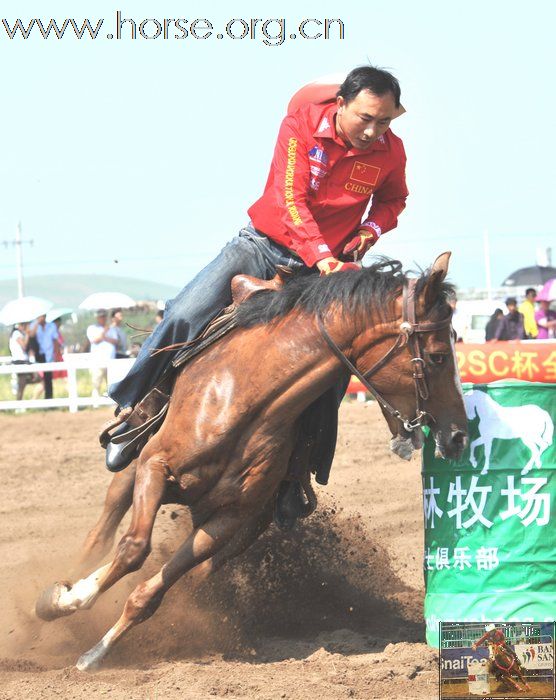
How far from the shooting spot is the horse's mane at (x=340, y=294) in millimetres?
4793

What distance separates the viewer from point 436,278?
15.3ft

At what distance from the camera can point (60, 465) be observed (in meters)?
11.4

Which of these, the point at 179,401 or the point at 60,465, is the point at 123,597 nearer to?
the point at 179,401

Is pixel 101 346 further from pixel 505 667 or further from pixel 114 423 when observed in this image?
pixel 505 667

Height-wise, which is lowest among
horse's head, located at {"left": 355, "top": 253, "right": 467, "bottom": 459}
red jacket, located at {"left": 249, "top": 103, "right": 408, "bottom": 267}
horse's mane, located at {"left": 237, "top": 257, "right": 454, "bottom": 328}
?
horse's head, located at {"left": 355, "top": 253, "right": 467, "bottom": 459}

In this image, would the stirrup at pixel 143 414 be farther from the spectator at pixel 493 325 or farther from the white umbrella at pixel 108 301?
the white umbrella at pixel 108 301

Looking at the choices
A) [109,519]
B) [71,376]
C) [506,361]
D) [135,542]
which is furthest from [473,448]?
[71,376]

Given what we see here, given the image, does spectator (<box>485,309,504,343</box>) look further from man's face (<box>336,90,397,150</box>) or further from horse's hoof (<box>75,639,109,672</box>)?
horse's hoof (<box>75,639,109,672</box>)

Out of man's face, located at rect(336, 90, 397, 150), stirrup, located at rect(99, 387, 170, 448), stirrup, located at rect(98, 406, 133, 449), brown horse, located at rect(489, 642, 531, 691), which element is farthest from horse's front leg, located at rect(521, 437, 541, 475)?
stirrup, located at rect(98, 406, 133, 449)

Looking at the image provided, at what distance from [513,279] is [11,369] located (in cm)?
1500

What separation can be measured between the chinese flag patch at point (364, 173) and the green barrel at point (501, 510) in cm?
114

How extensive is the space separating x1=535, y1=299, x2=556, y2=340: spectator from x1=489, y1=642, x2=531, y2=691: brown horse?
14.7 m

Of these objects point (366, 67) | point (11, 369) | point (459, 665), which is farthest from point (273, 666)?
point (11, 369)

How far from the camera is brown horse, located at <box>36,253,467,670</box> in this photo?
187 inches
